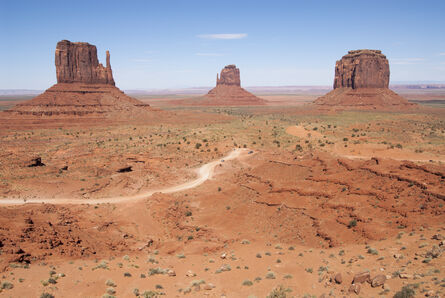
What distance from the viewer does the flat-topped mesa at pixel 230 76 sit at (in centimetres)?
17762

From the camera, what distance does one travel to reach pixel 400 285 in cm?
1129

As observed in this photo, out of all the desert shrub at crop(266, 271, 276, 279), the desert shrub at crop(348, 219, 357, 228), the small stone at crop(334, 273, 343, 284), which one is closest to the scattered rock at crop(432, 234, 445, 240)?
the desert shrub at crop(348, 219, 357, 228)

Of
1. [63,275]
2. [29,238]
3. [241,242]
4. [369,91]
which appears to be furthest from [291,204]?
[369,91]

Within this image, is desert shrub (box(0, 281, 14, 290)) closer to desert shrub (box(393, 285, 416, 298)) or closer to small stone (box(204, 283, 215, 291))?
small stone (box(204, 283, 215, 291))

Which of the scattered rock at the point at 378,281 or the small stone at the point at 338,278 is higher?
the scattered rock at the point at 378,281

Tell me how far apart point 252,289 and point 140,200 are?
16503mm

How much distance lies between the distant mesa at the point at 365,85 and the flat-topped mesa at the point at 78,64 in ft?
258

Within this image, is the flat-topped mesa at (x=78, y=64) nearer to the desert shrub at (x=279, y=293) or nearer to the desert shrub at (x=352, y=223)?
the desert shrub at (x=352, y=223)

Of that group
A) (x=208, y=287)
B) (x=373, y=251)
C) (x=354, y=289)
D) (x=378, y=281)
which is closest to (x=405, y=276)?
(x=378, y=281)

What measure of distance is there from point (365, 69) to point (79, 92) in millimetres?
96843

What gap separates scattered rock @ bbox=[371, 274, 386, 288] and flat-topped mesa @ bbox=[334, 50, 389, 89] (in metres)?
114

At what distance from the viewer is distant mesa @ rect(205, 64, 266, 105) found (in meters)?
169

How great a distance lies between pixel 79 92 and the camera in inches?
3551

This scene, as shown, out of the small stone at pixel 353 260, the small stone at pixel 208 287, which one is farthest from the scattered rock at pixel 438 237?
the small stone at pixel 208 287
